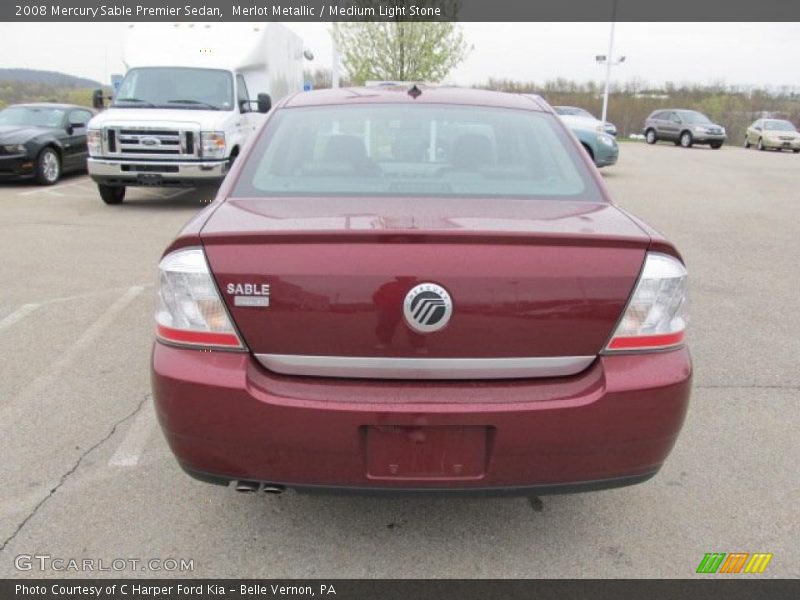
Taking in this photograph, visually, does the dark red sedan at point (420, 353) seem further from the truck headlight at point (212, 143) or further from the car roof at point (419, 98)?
the truck headlight at point (212, 143)

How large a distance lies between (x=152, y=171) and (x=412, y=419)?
8925mm

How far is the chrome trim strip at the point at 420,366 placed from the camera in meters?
2.06

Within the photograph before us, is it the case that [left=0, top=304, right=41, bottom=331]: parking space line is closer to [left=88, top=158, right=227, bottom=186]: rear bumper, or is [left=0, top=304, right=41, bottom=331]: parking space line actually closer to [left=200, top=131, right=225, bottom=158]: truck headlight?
[left=88, top=158, right=227, bottom=186]: rear bumper

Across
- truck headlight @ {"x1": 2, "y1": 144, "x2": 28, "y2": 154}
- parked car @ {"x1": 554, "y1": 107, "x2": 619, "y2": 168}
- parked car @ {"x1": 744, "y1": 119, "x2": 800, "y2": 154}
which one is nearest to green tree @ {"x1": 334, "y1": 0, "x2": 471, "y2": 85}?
parked car @ {"x1": 554, "y1": 107, "x2": 619, "y2": 168}

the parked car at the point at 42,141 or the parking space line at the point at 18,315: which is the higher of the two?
the parked car at the point at 42,141

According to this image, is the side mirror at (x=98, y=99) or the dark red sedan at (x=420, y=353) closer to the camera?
the dark red sedan at (x=420, y=353)

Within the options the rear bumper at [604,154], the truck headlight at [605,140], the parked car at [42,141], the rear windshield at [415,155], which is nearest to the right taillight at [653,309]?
the rear windshield at [415,155]

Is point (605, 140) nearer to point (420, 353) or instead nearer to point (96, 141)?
point (96, 141)

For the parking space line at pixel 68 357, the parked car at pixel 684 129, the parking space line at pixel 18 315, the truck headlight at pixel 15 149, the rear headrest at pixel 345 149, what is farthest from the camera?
the parked car at pixel 684 129

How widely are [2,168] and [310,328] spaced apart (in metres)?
12.3

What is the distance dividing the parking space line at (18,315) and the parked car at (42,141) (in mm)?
8179

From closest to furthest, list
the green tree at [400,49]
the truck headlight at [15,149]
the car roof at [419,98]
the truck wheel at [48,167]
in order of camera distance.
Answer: the car roof at [419,98]
the truck headlight at [15,149]
the truck wheel at [48,167]
the green tree at [400,49]

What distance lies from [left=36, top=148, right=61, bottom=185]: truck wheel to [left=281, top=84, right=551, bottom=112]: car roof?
10830 millimetres

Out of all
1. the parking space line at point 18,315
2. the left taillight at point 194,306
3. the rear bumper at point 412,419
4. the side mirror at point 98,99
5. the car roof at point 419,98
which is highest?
the car roof at point 419,98
